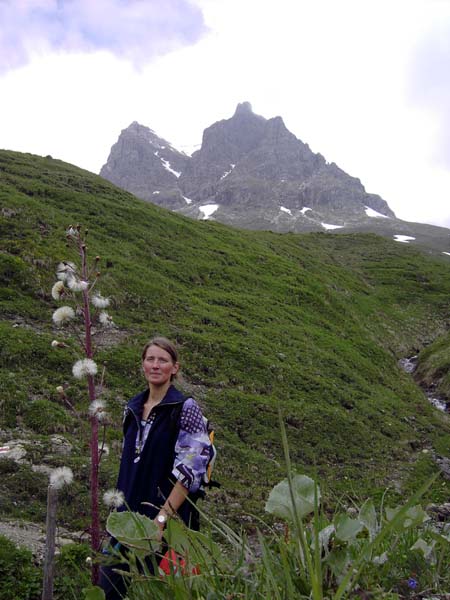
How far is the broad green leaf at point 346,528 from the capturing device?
1816 millimetres

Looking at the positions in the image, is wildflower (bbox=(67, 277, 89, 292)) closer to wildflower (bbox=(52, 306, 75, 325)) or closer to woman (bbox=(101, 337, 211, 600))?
wildflower (bbox=(52, 306, 75, 325))

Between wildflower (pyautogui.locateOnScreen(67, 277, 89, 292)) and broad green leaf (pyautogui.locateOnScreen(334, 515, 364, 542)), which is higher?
wildflower (pyautogui.locateOnScreen(67, 277, 89, 292))

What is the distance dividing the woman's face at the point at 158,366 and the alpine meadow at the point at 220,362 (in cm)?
125

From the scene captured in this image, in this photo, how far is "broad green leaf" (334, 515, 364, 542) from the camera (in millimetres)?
1816

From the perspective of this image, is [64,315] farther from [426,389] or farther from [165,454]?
[426,389]

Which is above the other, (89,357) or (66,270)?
(66,270)

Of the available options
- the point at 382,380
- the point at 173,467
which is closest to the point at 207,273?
the point at 382,380

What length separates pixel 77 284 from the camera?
3.68 m

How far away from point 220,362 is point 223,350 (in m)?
1.03

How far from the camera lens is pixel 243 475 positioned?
12.7 m

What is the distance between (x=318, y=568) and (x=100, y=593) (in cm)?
114

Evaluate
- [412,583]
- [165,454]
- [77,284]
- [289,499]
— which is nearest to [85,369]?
[77,284]

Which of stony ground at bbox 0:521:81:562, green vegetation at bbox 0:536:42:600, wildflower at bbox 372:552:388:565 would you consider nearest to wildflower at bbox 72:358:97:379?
wildflower at bbox 372:552:388:565

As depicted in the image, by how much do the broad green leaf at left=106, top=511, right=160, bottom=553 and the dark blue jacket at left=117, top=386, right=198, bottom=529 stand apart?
227 centimetres
